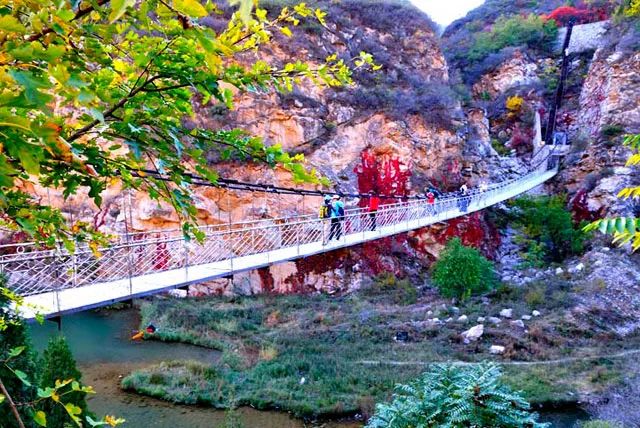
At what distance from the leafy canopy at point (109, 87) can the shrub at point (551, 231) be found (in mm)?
13236

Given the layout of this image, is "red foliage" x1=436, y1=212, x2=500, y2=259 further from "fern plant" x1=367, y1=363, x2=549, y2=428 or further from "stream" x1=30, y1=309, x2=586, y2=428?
"fern plant" x1=367, y1=363, x2=549, y2=428

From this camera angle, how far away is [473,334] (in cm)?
889

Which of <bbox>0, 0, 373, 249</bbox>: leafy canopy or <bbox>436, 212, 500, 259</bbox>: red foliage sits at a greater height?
<bbox>0, 0, 373, 249</bbox>: leafy canopy

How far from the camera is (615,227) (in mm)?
1521

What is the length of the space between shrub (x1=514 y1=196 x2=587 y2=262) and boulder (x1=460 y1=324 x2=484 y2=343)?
5.20 m

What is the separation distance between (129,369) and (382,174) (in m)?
8.06

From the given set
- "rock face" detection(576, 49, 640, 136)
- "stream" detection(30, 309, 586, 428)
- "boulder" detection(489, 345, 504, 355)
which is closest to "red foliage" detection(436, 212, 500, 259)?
"boulder" detection(489, 345, 504, 355)

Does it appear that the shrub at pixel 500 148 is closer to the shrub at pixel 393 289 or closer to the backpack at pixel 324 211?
the shrub at pixel 393 289

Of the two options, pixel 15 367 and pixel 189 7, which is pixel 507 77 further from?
Result: pixel 189 7

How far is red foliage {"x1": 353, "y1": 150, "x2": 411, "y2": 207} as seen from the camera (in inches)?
504

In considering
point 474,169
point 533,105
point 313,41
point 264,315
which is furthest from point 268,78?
point 533,105

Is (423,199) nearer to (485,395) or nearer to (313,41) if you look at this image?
(313,41)

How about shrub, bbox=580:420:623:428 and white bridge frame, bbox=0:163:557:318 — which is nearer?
white bridge frame, bbox=0:163:557:318

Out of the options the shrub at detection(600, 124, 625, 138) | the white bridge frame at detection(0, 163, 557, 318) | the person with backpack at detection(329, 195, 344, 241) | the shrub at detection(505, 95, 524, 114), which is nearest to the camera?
the white bridge frame at detection(0, 163, 557, 318)
